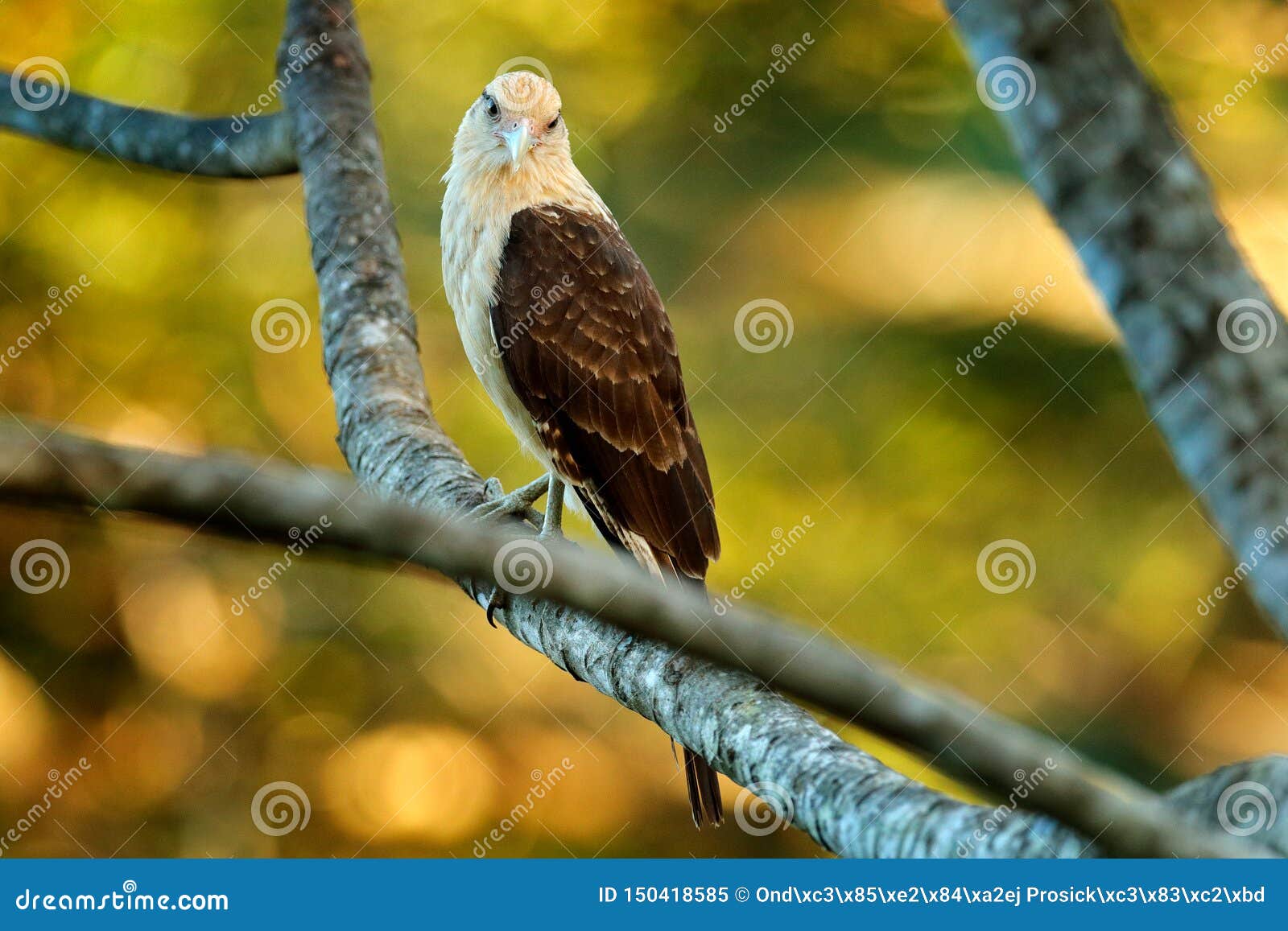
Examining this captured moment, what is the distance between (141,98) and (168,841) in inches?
134

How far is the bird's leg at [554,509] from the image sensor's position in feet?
10.0

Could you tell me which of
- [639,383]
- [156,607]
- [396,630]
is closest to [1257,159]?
[639,383]

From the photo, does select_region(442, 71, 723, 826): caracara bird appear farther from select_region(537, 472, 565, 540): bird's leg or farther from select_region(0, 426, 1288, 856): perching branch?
select_region(0, 426, 1288, 856): perching branch

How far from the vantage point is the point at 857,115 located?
5637 mm

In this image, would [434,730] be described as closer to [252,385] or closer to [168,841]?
[168,841]

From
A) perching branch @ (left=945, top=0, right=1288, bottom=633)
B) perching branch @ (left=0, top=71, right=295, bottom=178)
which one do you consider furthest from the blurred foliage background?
perching branch @ (left=945, top=0, right=1288, bottom=633)

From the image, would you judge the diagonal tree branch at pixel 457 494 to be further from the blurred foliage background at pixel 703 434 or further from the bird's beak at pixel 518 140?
the blurred foliage background at pixel 703 434

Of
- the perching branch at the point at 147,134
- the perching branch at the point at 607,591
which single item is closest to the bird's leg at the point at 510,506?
the perching branch at the point at 147,134

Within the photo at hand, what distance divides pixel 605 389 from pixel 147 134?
167 cm

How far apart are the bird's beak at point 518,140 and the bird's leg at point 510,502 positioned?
92cm

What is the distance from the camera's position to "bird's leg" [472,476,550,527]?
2.93m

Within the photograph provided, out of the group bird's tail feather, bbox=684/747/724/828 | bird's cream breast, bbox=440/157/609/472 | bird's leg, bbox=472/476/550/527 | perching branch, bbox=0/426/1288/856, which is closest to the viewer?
perching branch, bbox=0/426/1288/856

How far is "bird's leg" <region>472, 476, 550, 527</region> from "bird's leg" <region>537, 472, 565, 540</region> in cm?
4

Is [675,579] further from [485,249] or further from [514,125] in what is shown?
[514,125]
